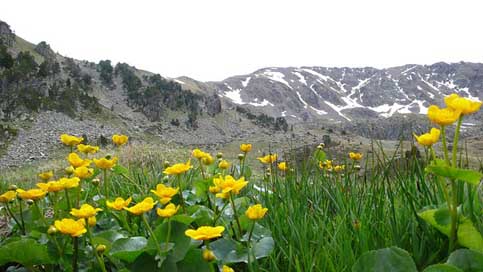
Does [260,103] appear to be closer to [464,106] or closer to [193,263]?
[193,263]

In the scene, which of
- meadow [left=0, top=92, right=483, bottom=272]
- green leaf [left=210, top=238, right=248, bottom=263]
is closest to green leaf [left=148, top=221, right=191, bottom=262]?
meadow [left=0, top=92, right=483, bottom=272]

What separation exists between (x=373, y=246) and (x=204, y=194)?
1.00m

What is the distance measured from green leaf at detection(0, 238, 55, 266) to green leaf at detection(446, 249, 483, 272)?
55.8 inches

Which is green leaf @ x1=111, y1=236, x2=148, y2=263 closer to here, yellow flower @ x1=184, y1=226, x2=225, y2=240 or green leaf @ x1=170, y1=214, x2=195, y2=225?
green leaf @ x1=170, y1=214, x2=195, y2=225

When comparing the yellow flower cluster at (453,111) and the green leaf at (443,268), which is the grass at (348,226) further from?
the yellow flower cluster at (453,111)

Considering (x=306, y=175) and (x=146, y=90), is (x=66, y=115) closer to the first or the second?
(x=146, y=90)

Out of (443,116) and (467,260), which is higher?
Result: (443,116)

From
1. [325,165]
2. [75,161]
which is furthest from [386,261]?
[325,165]

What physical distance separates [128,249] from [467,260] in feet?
3.67

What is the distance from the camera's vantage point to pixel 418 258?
162 cm

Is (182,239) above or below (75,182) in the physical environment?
below

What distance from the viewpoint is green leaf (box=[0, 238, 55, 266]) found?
5.03 ft

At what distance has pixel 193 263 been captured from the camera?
152cm

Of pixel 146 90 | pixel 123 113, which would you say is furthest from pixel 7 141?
pixel 146 90
